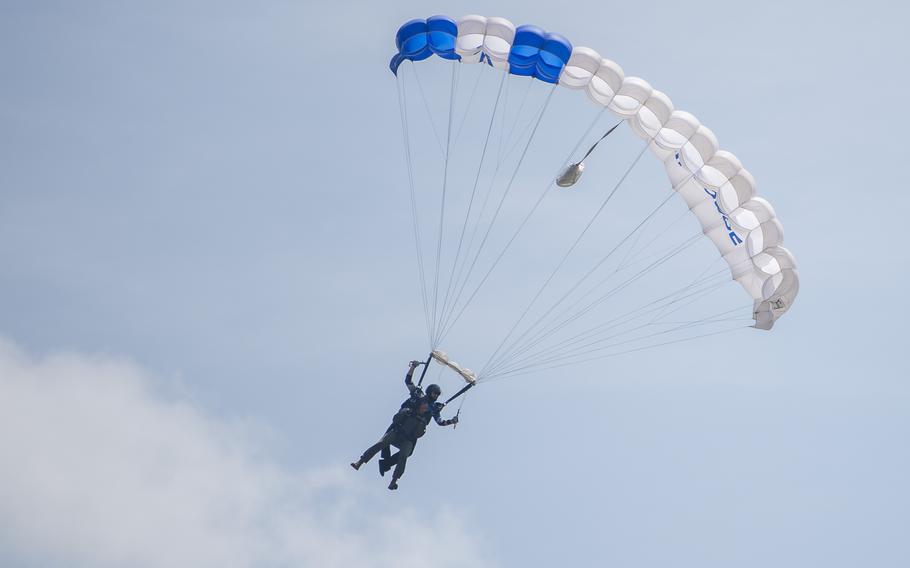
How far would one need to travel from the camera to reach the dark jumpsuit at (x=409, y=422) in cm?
2494

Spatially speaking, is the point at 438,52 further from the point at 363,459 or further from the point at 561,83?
the point at 363,459

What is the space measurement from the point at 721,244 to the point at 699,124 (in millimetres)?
2102

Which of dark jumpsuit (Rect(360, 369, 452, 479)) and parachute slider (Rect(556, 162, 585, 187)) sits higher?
parachute slider (Rect(556, 162, 585, 187))

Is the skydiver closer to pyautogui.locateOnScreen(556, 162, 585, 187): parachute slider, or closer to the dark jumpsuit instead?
the dark jumpsuit

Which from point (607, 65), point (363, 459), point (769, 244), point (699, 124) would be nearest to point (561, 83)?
point (607, 65)

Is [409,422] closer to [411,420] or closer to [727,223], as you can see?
[411,420]

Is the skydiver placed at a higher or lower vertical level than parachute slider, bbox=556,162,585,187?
lower

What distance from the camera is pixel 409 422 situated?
24953 mm

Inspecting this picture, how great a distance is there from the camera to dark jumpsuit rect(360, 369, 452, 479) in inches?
982

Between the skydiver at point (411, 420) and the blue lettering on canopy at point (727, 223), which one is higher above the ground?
the blue lettering on canopy at point (727, 223)

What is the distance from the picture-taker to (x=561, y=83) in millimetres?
25359

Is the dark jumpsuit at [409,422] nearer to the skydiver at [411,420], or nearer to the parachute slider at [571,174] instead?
the skydiver at [411,420]

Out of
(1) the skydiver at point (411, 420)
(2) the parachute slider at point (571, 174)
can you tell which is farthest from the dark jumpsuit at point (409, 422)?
(2) the parachute slider at point (571, 174)

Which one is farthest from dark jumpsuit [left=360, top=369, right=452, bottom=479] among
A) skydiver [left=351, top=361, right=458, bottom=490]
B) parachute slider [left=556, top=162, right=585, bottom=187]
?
parachute slider [left=556, top=162, right=585, bottom=187]
